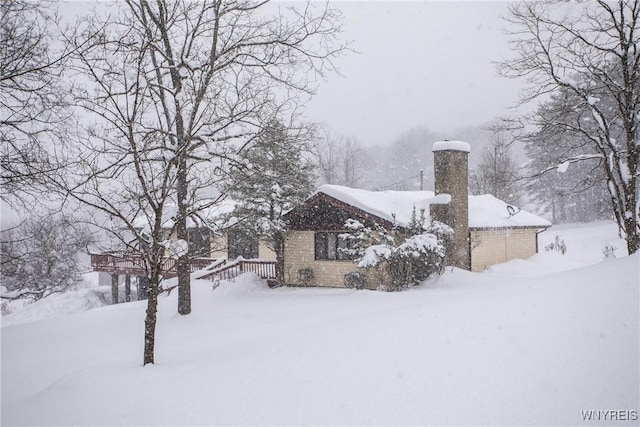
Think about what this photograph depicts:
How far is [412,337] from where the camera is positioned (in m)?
5.66

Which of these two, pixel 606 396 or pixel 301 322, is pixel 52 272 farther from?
pixel 606 396

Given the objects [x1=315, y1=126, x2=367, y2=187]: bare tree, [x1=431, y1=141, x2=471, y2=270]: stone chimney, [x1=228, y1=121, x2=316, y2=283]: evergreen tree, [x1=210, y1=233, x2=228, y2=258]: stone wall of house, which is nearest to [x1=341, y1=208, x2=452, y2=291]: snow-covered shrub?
[x1=431, y1=141, x2=471, y2=270]: stone chimney

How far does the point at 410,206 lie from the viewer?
17766 millimetres

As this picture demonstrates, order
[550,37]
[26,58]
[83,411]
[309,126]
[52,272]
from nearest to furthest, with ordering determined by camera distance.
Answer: [83,411] → [26,58] → [550,37] → [309,126] → [52,272]

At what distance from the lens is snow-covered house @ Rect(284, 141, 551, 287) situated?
16594 mm

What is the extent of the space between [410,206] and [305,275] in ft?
18.7

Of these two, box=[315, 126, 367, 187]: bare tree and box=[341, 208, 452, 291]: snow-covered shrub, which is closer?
box=[341, 208, 452, 291]: snow-covered shrub

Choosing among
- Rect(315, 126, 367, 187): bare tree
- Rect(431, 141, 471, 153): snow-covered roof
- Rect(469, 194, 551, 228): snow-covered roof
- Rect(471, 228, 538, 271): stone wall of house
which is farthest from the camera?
Rect(315, 126, 367, 187): bare tree

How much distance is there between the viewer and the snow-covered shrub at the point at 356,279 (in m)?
16.0

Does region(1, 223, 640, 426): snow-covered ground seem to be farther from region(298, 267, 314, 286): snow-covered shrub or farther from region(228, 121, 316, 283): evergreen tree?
region(298, 267, 314, 286): snow-covered shrub

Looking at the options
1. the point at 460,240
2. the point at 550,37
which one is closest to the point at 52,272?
the point at 460,240

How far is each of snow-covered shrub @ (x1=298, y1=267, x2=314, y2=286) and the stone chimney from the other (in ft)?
19.7

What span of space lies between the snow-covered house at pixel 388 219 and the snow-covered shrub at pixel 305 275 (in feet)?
0.43

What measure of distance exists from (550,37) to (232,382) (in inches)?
443
